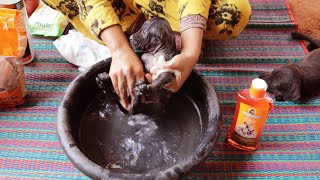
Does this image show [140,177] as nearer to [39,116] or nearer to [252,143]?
[252,143]

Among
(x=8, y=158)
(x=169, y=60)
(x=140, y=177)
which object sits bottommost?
(x=8, y=158)

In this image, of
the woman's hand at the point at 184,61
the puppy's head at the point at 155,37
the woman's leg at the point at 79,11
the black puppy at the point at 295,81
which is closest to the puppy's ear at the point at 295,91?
the black puppy at the point at 295,81

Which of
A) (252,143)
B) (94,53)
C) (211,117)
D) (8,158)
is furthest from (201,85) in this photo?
(8,158)

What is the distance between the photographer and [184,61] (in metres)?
1.16

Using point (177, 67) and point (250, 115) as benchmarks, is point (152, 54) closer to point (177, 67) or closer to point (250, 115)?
point (177, 67)

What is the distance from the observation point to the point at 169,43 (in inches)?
46.1

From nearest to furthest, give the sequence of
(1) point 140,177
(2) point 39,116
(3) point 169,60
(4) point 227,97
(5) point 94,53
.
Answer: (1) point 140,177, (3) point 169,60, (2) point 39,116, (4) point 227,97, (5) point 94,53

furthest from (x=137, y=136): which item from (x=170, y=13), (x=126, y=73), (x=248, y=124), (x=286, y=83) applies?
(x=286, y=83)

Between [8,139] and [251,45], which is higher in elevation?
[251,45]

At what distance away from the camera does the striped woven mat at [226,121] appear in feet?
4.31

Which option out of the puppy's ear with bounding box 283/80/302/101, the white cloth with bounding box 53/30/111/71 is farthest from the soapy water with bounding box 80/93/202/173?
the puppy's ear with bounding box 283/80/302/101

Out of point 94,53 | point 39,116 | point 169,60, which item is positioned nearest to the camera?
point 169,60

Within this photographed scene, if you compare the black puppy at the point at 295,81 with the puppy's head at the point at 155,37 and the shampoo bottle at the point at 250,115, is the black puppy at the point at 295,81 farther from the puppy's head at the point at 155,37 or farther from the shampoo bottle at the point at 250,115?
the puppy's head at the point at 155,37

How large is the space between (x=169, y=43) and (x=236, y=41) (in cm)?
79
